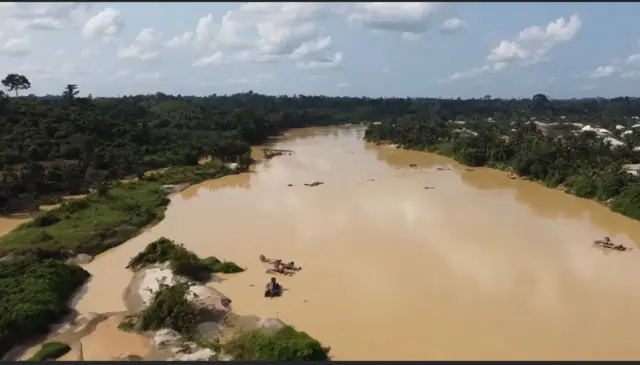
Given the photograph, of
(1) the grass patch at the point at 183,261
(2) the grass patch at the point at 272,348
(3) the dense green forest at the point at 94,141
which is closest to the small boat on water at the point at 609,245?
(1) the grass patch at the point at 183,261

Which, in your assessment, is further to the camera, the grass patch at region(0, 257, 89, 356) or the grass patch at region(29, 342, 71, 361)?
the grass patch at region(0, 257, 89, 356)

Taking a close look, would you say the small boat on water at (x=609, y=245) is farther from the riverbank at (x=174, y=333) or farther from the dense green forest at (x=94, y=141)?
the dense green forest at (x=94, y=141)

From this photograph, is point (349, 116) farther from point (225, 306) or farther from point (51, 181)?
point (225, 306)

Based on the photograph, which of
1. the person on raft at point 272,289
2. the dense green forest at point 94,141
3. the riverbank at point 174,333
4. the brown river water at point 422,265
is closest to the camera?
the riverbank at point 174,333

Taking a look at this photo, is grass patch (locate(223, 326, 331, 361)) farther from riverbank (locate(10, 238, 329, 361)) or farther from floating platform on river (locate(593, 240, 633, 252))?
floating platform on river (locate(593, 240, 633, 252))

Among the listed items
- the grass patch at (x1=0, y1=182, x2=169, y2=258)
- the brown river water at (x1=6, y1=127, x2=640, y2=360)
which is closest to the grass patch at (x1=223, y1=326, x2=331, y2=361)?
the brown river water at (x1=6, y1=127, x2=640, y2=360)

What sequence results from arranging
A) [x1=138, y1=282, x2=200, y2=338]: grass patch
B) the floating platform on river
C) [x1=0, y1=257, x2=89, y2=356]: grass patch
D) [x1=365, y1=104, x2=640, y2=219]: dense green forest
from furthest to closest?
[x1=365, y1=104, x2=640, y2=219]: dense green forest, the floating platform on river, [x1=138, y1=282, x2=200, y2=338]: grass patch, [x1=0, y1=257, x2=89, y2=356]: grass patch

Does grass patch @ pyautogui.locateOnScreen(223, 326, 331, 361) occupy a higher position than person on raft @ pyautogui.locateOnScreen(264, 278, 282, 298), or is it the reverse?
grass patch @ pyautogui.locateOnScreen(223, 326, 331, 361)

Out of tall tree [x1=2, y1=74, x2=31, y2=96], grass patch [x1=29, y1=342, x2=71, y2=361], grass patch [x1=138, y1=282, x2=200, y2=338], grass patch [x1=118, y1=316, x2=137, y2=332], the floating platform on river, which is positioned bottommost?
the floating platform on river
